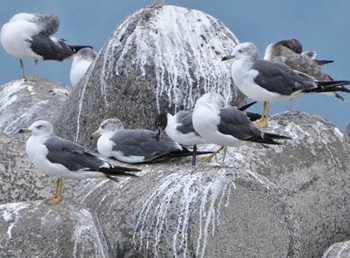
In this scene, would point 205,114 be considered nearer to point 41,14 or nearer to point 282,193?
point 282,193

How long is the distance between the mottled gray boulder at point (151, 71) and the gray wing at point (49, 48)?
10.1 ft

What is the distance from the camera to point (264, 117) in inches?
606

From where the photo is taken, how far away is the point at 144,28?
16.5m

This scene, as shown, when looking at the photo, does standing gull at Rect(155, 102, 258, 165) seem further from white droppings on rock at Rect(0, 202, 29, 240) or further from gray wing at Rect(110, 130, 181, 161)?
white droppings on rock at Rect(0, 202, 29, 240)

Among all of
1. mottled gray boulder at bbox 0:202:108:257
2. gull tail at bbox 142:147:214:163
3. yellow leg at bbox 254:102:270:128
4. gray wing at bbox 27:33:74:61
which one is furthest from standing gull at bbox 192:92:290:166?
gray wing at bbox 27:33:74:61

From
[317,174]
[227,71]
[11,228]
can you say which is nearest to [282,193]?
[317,174]

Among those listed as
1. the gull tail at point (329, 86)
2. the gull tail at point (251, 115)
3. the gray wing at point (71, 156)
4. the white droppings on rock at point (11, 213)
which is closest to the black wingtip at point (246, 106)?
the gull tail at point (251, 115)

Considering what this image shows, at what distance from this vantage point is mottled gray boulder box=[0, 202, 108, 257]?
11.9m

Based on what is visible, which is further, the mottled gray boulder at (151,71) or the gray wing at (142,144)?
the mottled gray boulder at (151,71)

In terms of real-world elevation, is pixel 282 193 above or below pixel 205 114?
below

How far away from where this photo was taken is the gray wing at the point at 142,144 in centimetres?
1490

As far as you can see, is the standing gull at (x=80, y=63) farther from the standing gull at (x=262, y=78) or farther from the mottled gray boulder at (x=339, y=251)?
the mottled gray boulder at (x=339, y=251)

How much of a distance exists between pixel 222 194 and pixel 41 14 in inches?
307

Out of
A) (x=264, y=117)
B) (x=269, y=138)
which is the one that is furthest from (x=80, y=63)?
(x=269, y=138)
